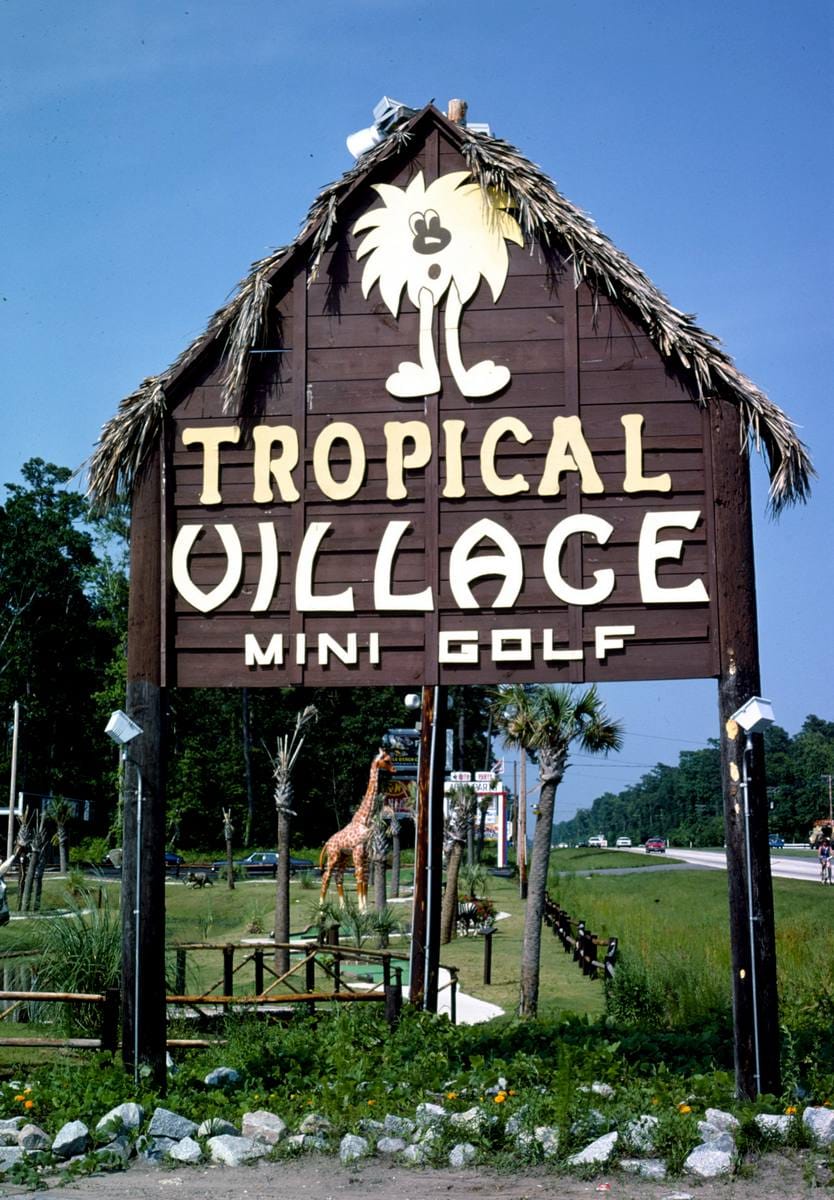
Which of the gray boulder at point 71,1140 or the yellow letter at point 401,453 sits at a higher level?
the yellow letter at point 401,453

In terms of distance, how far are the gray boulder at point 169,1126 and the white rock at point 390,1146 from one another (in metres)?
1.17

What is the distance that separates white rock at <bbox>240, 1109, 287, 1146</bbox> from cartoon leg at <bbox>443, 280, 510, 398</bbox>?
4.97 meters

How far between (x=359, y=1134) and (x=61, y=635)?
5776cm

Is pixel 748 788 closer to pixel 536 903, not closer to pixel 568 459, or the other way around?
pixel 568 459

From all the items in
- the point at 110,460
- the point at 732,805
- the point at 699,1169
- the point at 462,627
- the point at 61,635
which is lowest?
the point at 699,1169

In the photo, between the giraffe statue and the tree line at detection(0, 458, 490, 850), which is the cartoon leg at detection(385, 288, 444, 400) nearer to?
the giraffe statue

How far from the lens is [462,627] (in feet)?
30.4

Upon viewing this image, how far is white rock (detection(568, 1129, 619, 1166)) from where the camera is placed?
24.8 feet

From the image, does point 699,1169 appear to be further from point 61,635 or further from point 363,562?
point 61,635

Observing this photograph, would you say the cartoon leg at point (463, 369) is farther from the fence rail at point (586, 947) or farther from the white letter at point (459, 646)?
the fence rail at point (586, 947)

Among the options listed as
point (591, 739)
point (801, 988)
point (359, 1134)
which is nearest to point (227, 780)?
point (591, 739)

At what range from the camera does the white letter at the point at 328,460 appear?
9.48 metres

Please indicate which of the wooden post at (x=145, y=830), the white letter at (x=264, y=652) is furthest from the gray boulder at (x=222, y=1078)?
the white letter at (x=264, y=652)

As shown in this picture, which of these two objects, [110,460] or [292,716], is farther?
[292,716]
